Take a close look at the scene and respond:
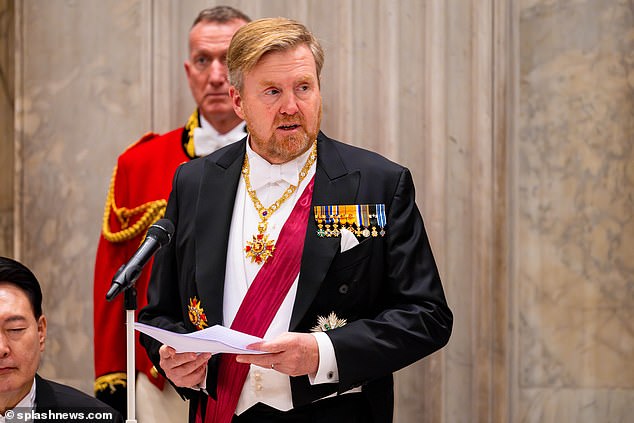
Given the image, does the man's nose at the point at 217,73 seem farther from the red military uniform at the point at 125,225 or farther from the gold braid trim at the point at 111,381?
the gold braid trim at the point at 111,381

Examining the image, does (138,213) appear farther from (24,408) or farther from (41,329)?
(24,408)

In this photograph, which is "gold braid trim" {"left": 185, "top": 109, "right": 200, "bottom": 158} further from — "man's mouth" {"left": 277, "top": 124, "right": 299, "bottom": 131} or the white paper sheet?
the white paper sheet

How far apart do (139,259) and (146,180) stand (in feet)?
5.13

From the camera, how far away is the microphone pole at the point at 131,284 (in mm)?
2389

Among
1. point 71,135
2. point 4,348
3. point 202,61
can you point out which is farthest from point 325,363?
point 71,135

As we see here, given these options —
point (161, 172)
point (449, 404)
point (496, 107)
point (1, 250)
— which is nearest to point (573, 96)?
point (496, 107)

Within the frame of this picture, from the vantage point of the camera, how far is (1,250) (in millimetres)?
4773

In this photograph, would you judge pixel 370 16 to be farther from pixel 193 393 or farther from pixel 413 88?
pixel 193 393

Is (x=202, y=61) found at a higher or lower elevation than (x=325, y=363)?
higher

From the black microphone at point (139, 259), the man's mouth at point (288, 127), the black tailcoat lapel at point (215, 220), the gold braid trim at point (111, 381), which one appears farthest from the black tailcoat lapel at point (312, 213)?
the gold braid trim at point (111, 381)

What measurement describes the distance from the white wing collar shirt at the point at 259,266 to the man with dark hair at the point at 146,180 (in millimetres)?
816

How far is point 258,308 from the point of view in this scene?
2.84m

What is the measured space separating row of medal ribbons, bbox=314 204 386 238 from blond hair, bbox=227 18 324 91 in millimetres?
437

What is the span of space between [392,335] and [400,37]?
65.7 inches
